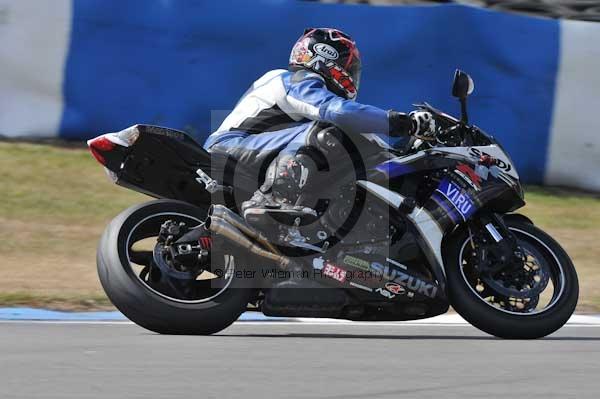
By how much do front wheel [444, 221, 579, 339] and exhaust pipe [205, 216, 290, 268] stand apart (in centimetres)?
83

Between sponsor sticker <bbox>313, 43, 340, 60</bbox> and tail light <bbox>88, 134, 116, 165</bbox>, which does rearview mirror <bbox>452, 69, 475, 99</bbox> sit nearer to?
sponsor sticker <bbox>313, 43, 340, 60</bbox>

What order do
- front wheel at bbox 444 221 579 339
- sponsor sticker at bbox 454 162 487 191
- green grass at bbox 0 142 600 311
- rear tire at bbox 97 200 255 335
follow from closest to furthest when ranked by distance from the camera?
rear tire at bbox 97 200 255 335, front wheel at bbox 444 221 579 339, sponsor sticker at bbox 454 162 487 191, green grass at bbox 0 142 600 311

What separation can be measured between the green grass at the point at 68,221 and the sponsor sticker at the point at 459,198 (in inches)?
70.5

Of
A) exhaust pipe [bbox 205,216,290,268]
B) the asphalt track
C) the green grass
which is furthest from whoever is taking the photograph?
the green grass

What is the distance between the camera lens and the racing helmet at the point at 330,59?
240 inches

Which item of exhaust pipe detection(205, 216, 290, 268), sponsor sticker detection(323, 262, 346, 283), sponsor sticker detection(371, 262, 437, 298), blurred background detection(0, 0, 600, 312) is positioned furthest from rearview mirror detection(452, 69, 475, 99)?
blurred background detection(0, 0, 600, 312)

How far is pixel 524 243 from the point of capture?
6.05m

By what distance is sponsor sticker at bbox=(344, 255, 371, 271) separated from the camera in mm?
5840

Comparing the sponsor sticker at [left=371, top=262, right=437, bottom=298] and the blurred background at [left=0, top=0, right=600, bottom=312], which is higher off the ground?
the sponsor sticker at [left=371, top=262, right=437, bottom=298]

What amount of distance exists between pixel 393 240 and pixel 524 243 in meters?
0.65

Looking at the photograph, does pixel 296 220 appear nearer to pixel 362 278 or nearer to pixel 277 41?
pixel 362 278

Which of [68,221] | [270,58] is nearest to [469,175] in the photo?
[68,221]

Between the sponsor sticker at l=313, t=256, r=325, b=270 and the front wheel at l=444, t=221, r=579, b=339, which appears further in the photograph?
the front wheel at l=444, t=221, r=579, b=339

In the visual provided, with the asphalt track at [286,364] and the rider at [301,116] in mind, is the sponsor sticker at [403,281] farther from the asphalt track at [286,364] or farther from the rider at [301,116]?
the rider at [301,116]
